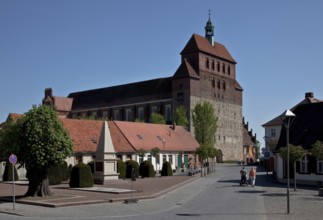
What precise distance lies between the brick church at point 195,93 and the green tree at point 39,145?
213ft

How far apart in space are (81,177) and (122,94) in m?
79.1

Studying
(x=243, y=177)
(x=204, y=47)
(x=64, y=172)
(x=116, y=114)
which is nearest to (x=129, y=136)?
(x=64, y=172)

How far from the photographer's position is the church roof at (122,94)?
326 ft

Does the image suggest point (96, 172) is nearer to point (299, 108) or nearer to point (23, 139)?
point (23, 139)

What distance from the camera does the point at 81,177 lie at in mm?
31422

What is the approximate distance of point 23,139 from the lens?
24.9m

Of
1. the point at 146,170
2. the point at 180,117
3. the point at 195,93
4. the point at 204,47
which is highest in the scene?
the point at 204,47

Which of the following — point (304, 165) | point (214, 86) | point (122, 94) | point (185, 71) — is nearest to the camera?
point (304, 165)

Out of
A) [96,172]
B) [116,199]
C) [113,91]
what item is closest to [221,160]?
[113,91]

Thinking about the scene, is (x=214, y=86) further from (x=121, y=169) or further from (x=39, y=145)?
(x=39, y=145)

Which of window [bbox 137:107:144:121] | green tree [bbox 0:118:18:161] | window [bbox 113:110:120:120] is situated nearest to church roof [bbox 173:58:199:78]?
window [bbox 137:107:144:121]

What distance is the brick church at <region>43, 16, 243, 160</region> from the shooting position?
303 ft

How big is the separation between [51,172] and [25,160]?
11074 mm

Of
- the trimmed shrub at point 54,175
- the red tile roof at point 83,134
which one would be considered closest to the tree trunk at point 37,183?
the trimmed shrub at point 54,175
